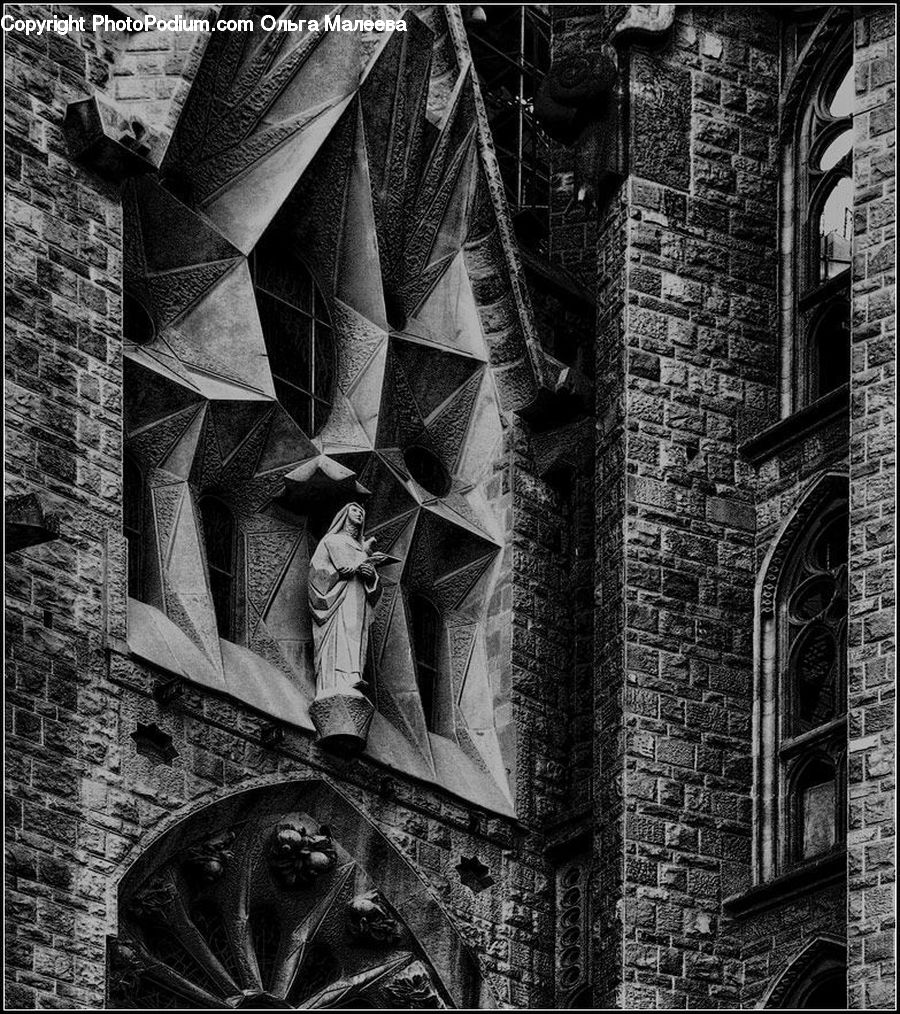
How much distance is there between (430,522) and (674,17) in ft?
13.7

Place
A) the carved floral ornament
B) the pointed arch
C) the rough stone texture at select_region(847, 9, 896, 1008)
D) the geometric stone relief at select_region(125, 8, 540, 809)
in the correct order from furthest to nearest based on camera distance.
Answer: the geometric stone relief at select_region(125, 8, 540, 809), the pointed arch, the carved floral ornament, the rough stone texture at select_region(847, 9, 896, 1008)

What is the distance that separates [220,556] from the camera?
89.7ft

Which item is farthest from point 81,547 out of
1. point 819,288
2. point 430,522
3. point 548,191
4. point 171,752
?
point 548,191

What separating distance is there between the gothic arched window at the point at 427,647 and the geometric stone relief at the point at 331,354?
0.05 metres

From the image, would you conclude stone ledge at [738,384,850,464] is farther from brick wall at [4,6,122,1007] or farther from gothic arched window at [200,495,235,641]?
brick wall at [4,6,122,1007]

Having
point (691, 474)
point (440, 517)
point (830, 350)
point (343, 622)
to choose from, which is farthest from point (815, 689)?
point (343, 622)

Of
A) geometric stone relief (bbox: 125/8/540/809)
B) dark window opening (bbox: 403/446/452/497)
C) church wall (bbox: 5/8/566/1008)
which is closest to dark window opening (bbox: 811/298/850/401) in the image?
geometric stone relief (bbox: 125/8/540/809)

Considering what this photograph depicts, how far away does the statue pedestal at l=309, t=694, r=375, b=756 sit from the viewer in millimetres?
26531

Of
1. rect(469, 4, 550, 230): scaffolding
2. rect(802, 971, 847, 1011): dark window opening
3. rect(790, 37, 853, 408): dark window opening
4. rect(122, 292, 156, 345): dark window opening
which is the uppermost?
rect(469, 4, 550, 230): scaffolding

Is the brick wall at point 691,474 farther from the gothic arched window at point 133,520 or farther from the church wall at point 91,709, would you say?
the gothic arched window at point 133,520

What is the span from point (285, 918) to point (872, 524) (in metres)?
4.50

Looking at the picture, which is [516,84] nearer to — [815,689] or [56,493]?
[815,689]

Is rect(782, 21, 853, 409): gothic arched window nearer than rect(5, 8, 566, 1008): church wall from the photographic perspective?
No

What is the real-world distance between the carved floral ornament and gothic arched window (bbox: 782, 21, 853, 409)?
481 cm
